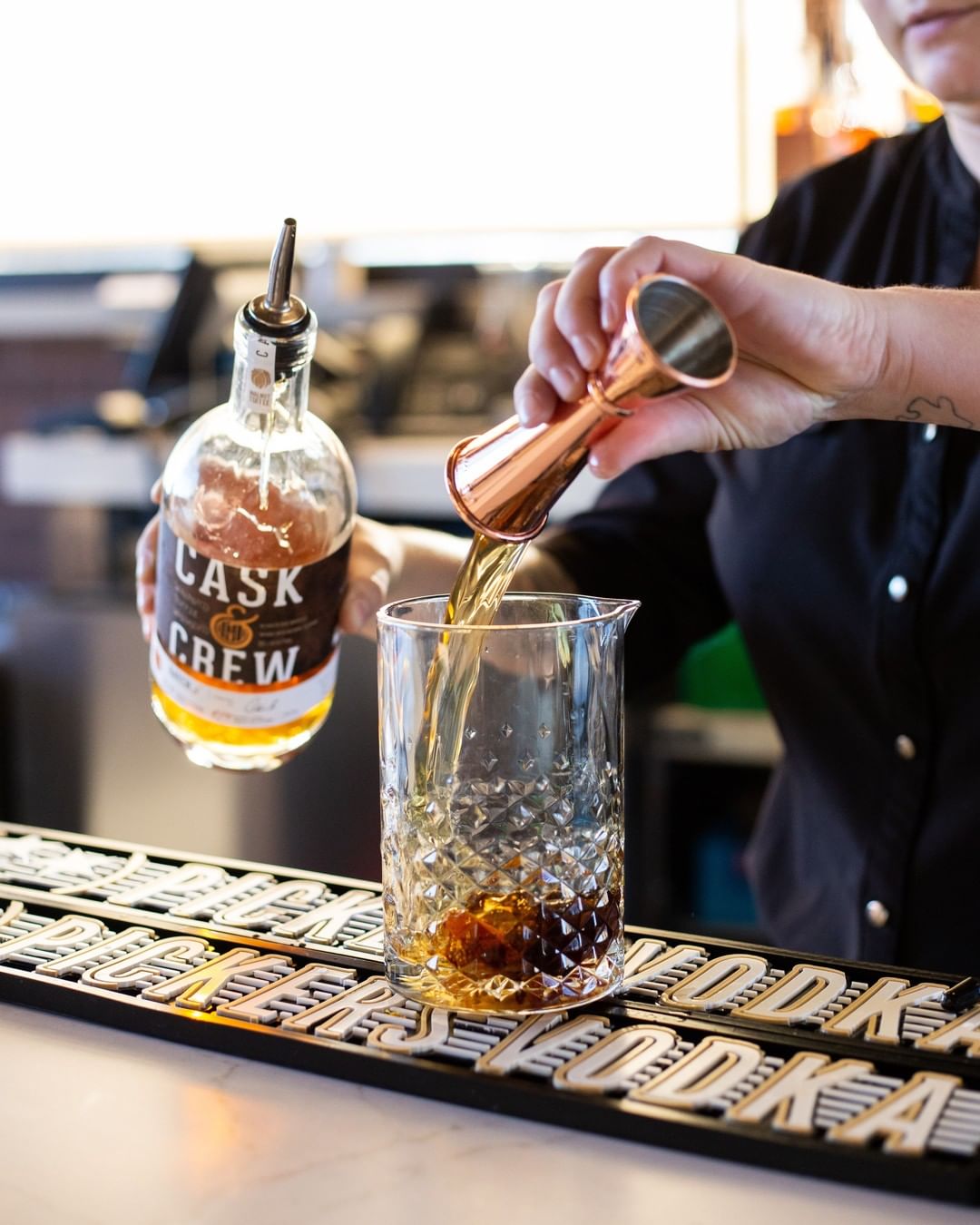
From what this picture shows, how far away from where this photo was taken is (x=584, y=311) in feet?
2.18

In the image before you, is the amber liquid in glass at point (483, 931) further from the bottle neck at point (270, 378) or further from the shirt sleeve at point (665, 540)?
the shirt sleeve at point (665, 540)

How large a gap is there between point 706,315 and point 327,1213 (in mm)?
357

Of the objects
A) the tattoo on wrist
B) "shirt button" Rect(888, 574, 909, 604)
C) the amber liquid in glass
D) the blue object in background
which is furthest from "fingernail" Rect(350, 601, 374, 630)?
the blue object in background

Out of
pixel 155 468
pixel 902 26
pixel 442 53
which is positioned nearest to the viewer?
pixel 902 26

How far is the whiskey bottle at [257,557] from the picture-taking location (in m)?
0.76

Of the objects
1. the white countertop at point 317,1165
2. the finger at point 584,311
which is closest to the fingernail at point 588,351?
the finger at point 584,311

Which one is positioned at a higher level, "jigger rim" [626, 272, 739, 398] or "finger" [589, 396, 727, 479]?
"jigger rim" [626, 272, 739, 398]

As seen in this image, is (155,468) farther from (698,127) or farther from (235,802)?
(698,127)

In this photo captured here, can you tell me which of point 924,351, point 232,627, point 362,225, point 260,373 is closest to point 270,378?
point 260,373

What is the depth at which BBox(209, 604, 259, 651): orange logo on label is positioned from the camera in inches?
29.9

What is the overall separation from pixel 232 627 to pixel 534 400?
0.69ft

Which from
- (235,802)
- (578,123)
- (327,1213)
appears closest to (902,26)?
(578,123)

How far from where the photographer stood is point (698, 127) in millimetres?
1537

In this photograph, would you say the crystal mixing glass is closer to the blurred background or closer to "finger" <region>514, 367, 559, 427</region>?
"finger" <region>514, 367, 559, 427</region>
